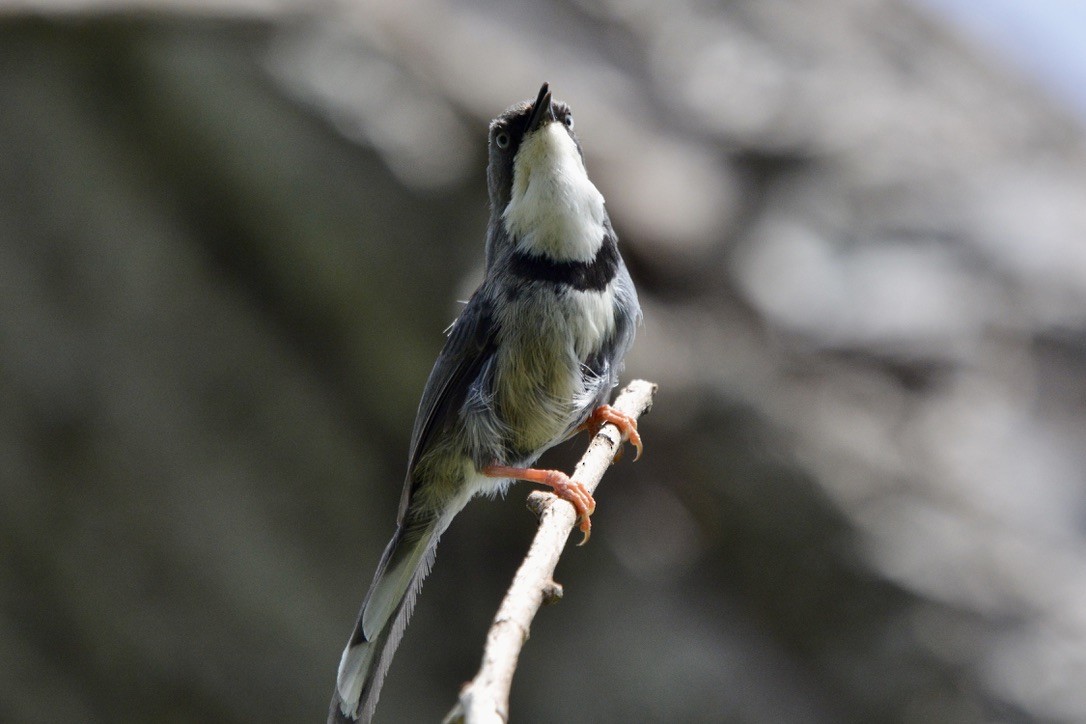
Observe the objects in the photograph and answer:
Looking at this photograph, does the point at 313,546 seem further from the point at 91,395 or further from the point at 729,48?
the point at 729,48

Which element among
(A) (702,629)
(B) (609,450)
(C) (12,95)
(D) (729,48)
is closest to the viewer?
(B) (609,450)

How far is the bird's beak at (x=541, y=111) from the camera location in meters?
4.20

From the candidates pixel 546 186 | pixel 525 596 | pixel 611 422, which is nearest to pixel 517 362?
pixel 611 422

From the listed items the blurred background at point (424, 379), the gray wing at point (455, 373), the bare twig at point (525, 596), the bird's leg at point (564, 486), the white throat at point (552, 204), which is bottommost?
the bare twig at point (525, 596)

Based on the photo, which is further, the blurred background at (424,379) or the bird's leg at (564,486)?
the blurred background at (424,379)

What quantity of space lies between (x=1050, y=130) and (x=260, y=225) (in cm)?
786

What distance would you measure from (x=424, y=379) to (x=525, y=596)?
6.06 meters

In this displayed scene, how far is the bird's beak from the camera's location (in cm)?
420

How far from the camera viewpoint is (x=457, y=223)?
8.16 metres

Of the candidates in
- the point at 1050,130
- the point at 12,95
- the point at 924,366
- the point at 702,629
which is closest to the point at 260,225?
the point at 12,95

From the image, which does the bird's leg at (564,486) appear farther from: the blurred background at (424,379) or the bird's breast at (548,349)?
the blurred background at (424,379)

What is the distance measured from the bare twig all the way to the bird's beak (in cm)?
112

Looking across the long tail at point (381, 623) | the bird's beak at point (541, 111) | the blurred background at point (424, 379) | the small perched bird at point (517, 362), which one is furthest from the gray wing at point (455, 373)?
the blurred background at point (424, 379)

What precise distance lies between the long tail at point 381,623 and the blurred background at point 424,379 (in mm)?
3809
